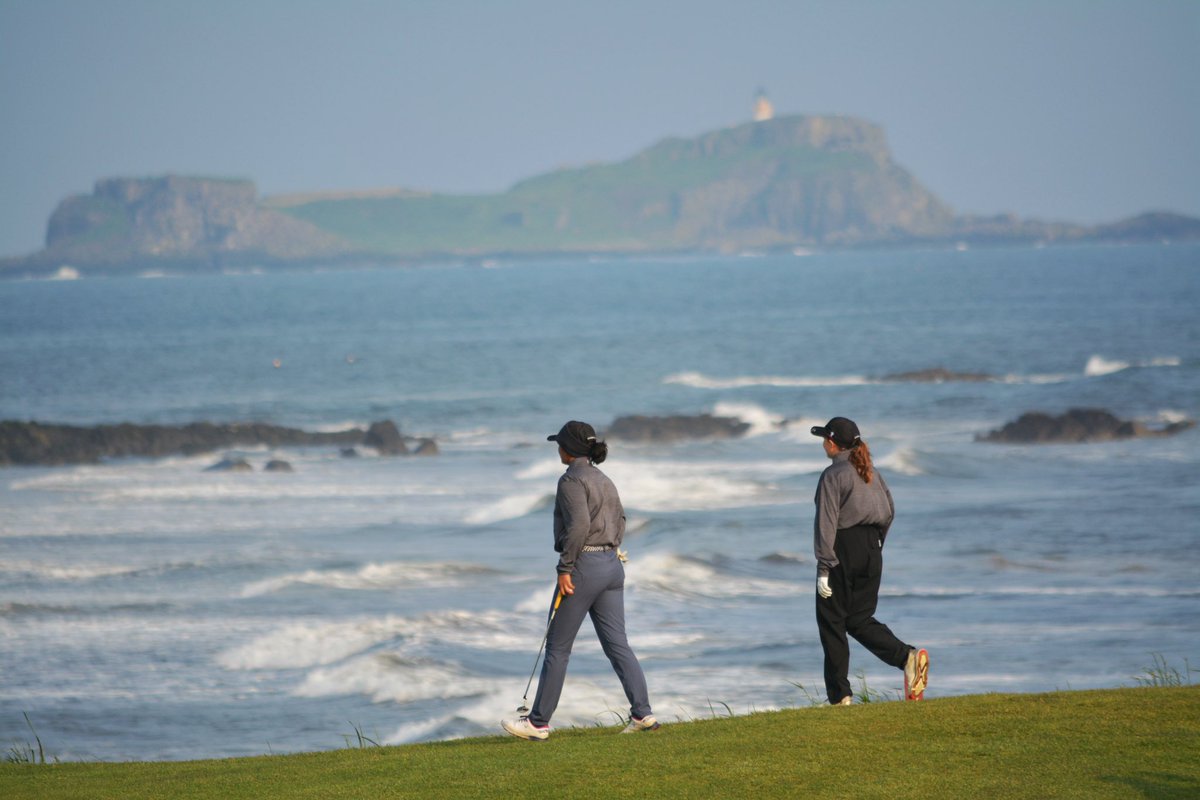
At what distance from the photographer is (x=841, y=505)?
8578 mm

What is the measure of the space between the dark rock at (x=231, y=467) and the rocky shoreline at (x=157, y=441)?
3790 mm

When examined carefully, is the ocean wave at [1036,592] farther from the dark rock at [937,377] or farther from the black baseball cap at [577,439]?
the dark rock at [937,377]

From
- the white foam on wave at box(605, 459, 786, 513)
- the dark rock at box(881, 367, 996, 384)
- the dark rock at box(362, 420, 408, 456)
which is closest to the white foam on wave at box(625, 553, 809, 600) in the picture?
the white foam on wave at box(605, 459, 786, 513)

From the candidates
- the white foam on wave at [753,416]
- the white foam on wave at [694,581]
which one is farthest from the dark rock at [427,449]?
the white foam on wave at [694,581]

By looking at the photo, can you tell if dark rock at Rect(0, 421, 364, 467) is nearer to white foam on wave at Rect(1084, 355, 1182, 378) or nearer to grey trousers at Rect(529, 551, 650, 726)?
white foam on wave at Rect(1084, 355, 1182, 378)

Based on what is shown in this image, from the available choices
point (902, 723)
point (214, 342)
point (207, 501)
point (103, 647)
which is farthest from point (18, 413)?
point (902, 723)

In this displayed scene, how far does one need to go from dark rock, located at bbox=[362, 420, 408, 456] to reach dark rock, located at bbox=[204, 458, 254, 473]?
170 inches

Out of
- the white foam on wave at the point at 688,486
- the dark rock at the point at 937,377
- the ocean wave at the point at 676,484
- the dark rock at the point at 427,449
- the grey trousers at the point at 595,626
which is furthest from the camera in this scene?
the dark rock at the point at 937,377

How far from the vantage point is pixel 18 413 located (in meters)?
55.3

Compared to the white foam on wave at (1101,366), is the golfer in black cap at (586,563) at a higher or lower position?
higher

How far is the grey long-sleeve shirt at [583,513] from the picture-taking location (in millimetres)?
7957

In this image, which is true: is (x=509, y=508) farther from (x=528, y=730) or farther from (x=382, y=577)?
(x=528, y=730)

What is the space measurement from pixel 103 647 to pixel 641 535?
10.3 meters

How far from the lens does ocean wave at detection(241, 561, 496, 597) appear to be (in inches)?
808
